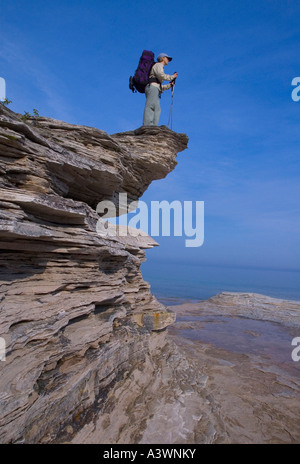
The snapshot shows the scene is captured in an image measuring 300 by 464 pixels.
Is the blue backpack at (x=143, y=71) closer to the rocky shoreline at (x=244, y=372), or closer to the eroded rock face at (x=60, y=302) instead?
the eroded rock face at (x=60, y=302)

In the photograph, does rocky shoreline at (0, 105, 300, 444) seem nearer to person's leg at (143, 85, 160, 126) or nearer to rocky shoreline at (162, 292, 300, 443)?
rocky shoreline at (162, 292, 300, 443)

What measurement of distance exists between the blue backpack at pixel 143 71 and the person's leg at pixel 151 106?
513 mm

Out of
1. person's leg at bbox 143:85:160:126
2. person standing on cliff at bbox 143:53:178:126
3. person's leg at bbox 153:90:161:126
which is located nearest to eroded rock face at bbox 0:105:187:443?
person's leg at bbox 143:85:160:126

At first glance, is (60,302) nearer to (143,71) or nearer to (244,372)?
(244,372)

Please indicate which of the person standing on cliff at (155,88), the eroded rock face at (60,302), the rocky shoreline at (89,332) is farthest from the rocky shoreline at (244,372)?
the person standing on cliff at (155,88)

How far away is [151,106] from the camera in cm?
1559

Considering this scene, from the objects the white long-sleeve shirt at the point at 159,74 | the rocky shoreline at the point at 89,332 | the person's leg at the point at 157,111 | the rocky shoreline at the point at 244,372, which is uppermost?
the white long-sleeve shirt at the point at 159,74

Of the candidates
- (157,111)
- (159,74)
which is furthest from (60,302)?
(159,74)

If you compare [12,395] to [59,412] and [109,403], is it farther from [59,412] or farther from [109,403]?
[109,403]

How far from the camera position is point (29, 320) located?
6863 mm

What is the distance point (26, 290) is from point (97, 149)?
7785mm

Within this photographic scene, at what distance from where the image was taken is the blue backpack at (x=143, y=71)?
→ 15.9 meters

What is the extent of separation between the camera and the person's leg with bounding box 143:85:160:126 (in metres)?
15.5
